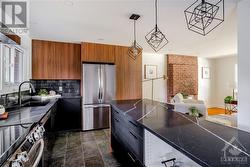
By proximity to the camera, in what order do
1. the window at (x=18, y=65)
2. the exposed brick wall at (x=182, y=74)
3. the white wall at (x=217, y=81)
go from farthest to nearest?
the white wall at (x=217, y=81) → the exposed brick wall at (x=182, y=74) → the window at (x=18, y=65)

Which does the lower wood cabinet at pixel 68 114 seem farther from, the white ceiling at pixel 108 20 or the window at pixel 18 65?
the white ceiling at pixel 108 20

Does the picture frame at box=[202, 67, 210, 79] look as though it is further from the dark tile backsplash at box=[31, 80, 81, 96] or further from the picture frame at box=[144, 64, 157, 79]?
the dark tile backsplash at box=[31, 80, 81, 96]

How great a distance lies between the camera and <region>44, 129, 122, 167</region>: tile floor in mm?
2469

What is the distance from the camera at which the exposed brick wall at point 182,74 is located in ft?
20.6

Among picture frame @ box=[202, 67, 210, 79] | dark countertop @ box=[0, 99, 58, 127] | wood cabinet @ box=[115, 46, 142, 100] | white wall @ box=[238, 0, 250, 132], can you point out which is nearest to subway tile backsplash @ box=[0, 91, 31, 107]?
dark countertop @ box=[0, 99, 58, 127]

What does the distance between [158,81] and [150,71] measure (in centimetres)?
56

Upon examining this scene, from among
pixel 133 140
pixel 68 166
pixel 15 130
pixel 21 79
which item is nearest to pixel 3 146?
pixel 15 130

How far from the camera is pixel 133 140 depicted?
1714 millimetres

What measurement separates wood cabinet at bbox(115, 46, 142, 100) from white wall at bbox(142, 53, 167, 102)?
3.95 ft

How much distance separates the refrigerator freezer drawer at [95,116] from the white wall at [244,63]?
306cm

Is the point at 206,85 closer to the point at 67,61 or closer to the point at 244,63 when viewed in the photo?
the point at 244,63

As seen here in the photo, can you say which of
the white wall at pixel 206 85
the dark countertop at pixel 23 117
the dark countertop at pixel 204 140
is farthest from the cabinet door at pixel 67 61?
the white wall at pixel 206 85

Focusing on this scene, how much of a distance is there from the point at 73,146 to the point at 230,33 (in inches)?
175

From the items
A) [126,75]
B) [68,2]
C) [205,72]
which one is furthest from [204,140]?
[205,72]
